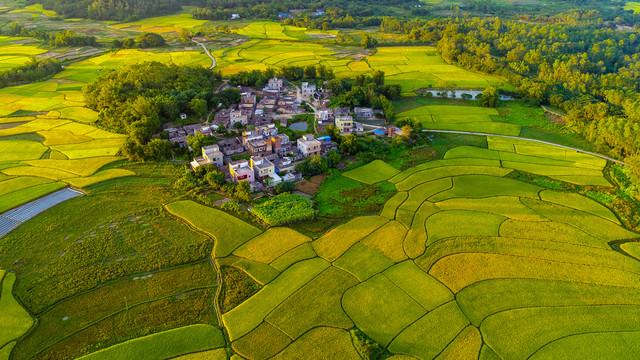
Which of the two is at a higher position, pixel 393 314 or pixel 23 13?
pixel 23 13

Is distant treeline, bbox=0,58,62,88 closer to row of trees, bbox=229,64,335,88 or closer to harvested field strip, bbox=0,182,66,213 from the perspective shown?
row of trees, bbox=229,64,335,88

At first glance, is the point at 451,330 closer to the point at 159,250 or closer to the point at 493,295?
the point at 493,295

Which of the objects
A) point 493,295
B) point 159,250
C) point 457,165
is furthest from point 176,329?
point 457,165

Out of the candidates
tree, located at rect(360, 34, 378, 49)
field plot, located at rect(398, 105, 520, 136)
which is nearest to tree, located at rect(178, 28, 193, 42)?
tree, located at rect(360, 34, 378, 49)

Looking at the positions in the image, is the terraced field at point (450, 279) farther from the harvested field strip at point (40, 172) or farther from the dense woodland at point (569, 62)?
the dense woodland at point (569, 62)

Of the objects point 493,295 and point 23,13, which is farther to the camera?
point 23,13

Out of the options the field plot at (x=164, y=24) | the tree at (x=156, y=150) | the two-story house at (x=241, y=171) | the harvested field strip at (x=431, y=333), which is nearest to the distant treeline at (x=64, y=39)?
the field plot at (x=164, y=24)

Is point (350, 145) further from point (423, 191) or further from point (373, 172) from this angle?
point (423, 191)
